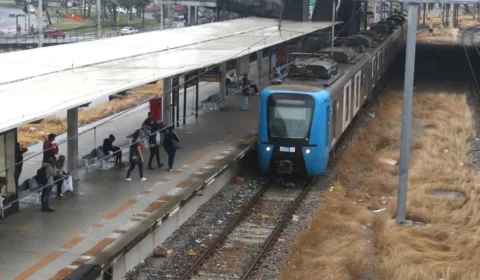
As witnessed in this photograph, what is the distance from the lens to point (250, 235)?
14922 millimetres

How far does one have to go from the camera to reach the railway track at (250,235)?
12.8 meters

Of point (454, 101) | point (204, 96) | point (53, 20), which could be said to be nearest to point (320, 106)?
point (204, 96)

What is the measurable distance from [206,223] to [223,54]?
7065 mm

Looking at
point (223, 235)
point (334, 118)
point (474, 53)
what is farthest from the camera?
point (474, 53)

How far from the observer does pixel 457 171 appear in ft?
64.6

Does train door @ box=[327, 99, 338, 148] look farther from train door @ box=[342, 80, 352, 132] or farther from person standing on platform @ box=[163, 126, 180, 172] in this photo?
person standing on platform @ box=[163, 126, 180, 172]

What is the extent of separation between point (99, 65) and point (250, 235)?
586 cm

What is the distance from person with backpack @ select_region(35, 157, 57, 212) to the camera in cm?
1408

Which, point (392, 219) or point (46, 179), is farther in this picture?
point (392, 219)

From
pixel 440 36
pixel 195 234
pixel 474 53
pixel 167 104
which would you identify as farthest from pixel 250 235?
pixel 440 36

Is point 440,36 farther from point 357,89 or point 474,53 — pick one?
point 357,89

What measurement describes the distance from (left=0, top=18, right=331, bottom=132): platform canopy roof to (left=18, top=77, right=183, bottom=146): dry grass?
301 centimetres

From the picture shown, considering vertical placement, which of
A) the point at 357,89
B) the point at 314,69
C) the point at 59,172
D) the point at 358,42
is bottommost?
the point at 59,172

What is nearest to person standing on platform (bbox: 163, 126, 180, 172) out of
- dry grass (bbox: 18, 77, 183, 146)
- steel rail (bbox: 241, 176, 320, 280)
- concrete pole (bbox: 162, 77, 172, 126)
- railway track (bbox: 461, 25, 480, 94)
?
steel rail (bbox: 241, 176, 320, 280)
